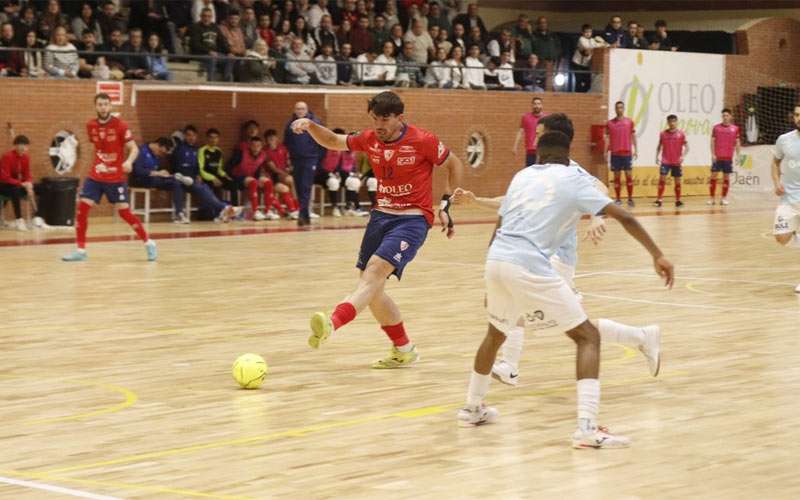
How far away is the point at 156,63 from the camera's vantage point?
2698 cm

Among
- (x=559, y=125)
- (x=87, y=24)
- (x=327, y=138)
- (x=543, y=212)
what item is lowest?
(x=543, y=212)


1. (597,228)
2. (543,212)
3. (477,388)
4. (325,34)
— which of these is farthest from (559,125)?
(325,34)

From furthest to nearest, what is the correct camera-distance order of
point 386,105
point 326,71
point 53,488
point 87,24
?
point 326,71 < point 87,24 < point 386,105 < point 53,488

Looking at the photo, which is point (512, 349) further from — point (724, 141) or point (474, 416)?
point (724, 141)

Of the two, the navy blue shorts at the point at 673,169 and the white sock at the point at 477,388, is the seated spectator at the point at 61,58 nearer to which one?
the navy blue shorts at the point at 673,169

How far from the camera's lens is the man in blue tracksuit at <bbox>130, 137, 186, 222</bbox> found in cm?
2592

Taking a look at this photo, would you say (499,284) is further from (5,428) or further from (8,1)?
(8,1)

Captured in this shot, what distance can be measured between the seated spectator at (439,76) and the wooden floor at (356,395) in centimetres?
1537

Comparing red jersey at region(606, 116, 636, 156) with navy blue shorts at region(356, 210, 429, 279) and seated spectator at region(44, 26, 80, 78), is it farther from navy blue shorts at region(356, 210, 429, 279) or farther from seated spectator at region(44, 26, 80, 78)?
navy blue shorts at region(356, 210, 429, 279)

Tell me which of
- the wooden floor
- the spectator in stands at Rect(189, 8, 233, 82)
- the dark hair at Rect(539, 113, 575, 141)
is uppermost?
the spectator in stands at Rect(189, 8, 233, 82)

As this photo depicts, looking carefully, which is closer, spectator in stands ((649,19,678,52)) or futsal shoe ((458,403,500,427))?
A: futsal shoe ((458,403,500,427))

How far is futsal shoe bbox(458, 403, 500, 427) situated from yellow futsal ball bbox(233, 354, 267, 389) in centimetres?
181

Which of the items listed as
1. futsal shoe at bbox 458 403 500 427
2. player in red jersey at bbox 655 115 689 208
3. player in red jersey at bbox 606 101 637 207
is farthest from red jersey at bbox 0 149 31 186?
futsal shoe at bbox 458 403 500 427

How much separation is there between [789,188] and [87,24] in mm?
16011
